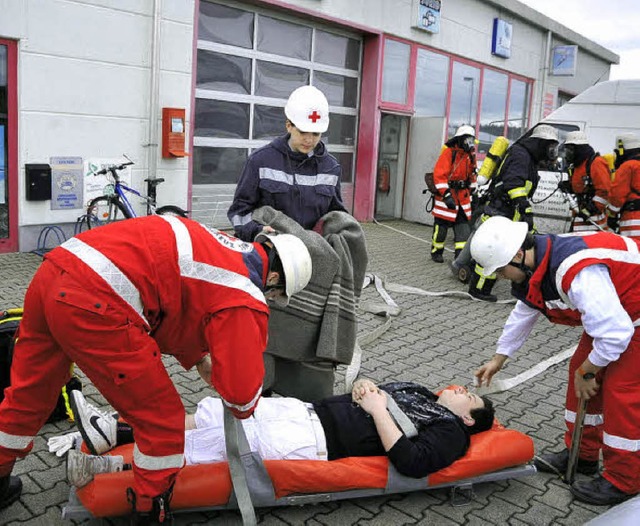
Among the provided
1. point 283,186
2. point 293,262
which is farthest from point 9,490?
point 283,186

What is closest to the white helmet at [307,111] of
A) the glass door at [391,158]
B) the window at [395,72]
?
the window at [395,72]

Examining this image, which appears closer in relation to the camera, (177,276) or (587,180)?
(177,276)

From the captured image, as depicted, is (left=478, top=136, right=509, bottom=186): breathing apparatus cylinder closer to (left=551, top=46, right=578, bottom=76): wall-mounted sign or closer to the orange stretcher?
the orange stretcher

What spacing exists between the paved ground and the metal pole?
0.07 m

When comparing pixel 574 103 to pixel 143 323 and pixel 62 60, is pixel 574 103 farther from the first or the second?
pixel 143 323

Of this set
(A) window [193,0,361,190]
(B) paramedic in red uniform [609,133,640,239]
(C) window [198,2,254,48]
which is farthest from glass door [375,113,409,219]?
(B) paramedic in red uniform [609,133,640,239]

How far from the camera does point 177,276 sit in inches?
97.4

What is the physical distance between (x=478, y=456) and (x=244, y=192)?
6.31ft

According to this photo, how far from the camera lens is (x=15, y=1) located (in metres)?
7.31

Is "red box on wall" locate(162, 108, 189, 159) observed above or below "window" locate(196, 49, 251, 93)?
below

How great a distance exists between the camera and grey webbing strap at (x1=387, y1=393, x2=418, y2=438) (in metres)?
3.23

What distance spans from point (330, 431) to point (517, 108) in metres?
16.6

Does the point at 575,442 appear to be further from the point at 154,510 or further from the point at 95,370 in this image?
the point at 95,370

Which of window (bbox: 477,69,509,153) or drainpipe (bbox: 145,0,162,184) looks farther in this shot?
window (bbox: 477,69,509,153)
